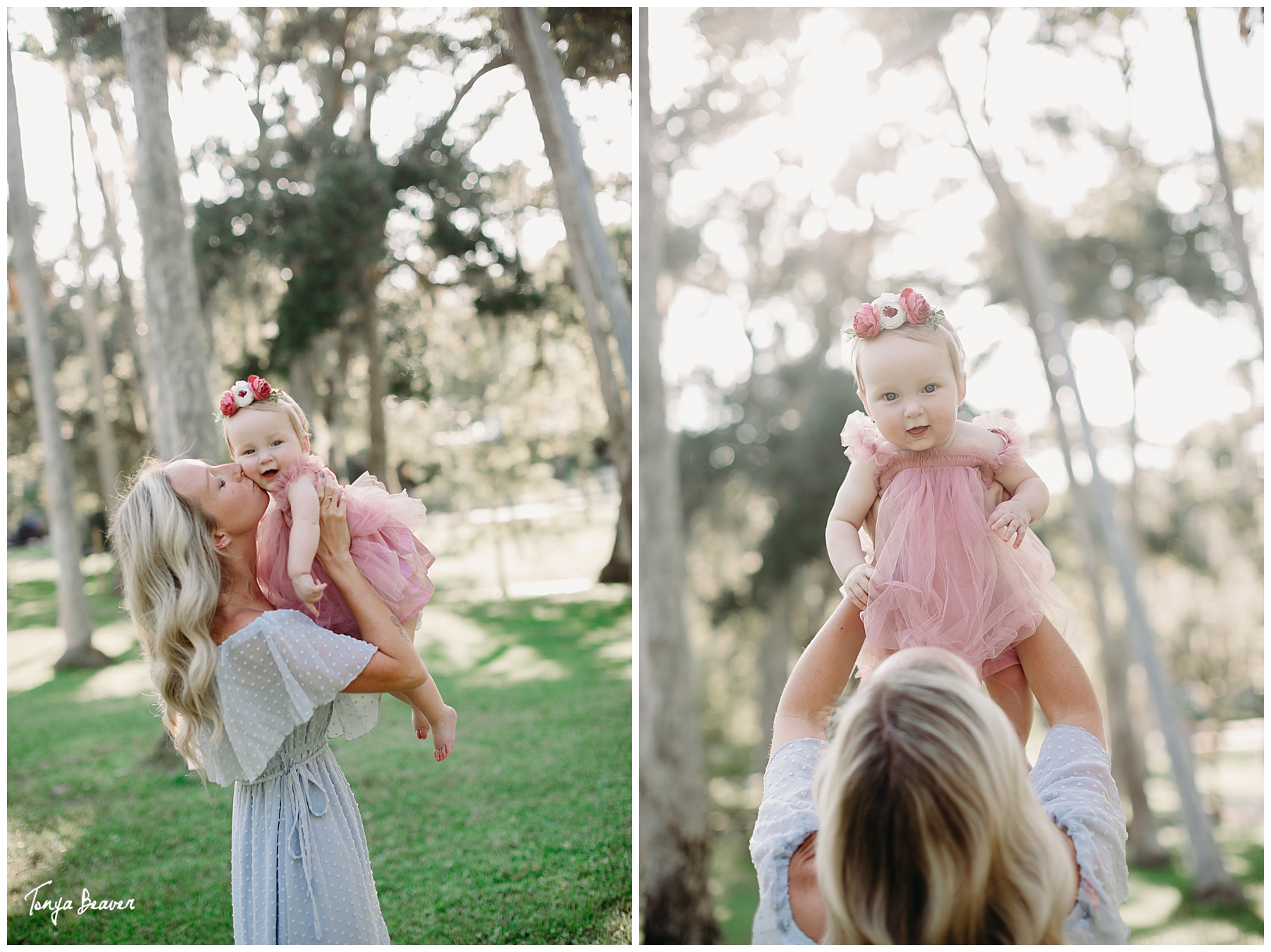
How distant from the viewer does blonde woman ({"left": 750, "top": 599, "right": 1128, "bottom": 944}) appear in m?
1.13

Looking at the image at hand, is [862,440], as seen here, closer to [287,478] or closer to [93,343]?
[287,478]

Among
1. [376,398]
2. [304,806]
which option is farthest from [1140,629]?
[376,398]

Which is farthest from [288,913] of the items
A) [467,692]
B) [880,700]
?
[467,692]

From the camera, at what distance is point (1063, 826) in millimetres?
1327

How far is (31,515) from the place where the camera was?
684 inches

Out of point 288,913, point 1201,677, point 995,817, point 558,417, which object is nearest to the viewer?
point 995,817

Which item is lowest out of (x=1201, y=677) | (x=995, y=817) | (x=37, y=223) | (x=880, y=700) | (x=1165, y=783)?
(x=1165, y=783)

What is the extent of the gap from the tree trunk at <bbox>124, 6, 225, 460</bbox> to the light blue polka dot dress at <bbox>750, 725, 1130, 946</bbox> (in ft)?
12.8

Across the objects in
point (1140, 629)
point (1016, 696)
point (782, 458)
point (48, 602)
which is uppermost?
point (1016, 696)

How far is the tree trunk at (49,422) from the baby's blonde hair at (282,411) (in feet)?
20.1

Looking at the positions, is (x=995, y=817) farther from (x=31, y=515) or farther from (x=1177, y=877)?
(x=31, y=515)

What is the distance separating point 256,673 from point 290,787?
275 millimetres

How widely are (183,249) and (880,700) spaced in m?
4.54

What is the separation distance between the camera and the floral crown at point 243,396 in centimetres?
183
